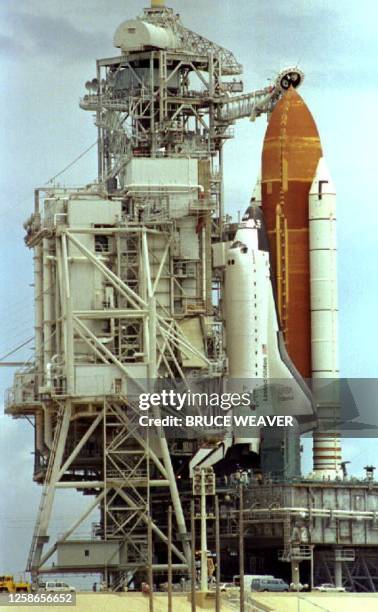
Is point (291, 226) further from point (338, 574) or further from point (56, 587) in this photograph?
point (56, 587)

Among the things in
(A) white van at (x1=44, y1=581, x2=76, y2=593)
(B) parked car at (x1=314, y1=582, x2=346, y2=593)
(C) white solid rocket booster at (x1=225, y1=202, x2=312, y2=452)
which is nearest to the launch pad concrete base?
(A) white van at (x1=44, y1=581, x2=76, y2=593)

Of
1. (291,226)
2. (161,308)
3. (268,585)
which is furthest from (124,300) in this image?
(268,585)

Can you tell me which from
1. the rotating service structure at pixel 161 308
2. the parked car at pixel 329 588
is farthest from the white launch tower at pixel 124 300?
the parked car at pixel 329 588

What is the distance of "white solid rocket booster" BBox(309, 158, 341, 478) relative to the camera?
95625 mm

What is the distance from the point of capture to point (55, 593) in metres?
83.1

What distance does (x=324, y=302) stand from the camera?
9562cm

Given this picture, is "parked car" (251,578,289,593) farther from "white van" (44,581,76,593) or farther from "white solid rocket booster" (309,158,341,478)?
"white solid rocket booster" (309,158,341,478)

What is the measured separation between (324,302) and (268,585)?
40.2 ft

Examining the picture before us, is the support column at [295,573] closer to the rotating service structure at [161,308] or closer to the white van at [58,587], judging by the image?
the rotating service structure at [161,308]

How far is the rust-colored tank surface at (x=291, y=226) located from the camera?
9619cm

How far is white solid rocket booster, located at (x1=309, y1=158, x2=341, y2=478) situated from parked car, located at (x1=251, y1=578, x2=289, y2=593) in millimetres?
7913

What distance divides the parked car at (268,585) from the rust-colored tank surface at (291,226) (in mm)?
10068

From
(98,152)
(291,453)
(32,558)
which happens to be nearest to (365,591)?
(291,453)

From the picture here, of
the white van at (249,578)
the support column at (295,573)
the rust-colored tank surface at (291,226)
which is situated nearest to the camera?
the white van at (249,578)
